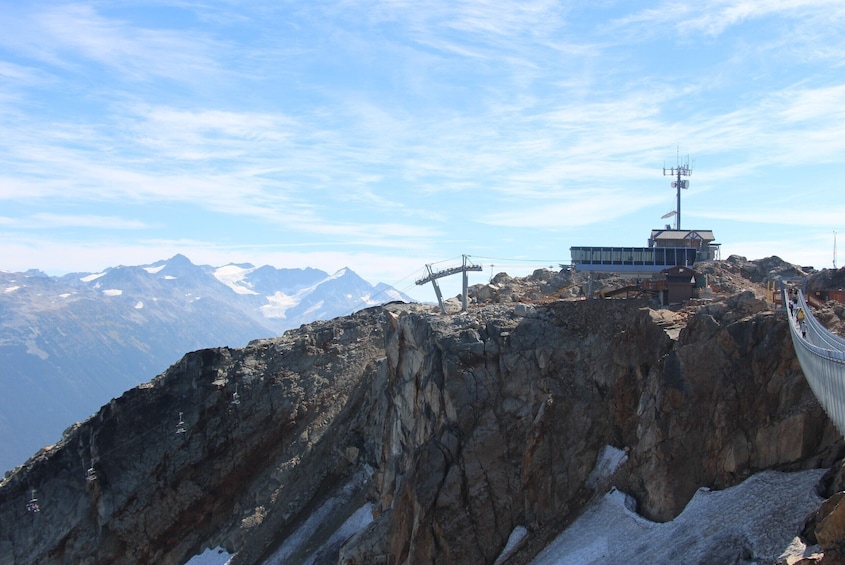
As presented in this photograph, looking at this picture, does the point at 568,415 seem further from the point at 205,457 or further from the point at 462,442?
the point at 205,457

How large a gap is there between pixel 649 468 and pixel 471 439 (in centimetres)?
1395

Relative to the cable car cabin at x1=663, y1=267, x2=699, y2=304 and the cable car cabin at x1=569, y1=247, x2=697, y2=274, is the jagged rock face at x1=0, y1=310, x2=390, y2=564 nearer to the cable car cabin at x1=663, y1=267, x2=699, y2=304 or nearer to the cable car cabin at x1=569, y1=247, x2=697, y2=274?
the cable car cabin at x1=569, y1=247, x2=697, y2=274

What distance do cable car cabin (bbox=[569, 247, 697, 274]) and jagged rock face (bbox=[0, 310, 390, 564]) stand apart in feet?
79.3

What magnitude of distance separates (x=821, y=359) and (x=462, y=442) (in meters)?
31.1

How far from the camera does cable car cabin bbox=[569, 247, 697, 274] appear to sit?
8362 centimetres

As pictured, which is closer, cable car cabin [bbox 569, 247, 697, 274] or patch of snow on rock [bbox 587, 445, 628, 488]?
patch of snow on rock [bbox 587, 445, 628, 488]

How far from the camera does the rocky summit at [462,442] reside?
50688 millimetres

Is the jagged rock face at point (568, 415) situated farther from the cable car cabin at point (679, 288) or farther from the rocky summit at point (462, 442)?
the cable car cabin at point (679, 288)

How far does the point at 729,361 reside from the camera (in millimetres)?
53906

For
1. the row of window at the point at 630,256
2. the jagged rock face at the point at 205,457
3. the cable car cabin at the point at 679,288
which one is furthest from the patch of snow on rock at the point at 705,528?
the jagged rock face at the point at 205,457

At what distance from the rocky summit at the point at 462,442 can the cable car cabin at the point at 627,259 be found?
7.49 ft

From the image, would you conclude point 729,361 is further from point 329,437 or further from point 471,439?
point 329,437

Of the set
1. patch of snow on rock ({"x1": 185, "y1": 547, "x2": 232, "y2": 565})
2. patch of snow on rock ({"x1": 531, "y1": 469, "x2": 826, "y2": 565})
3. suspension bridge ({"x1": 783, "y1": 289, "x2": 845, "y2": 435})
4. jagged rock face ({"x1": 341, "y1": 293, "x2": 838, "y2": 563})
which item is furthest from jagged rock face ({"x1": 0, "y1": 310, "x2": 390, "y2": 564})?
suspension bridge ({"x1": 783, "y1": 289, "x2": 845, "y2": 435})

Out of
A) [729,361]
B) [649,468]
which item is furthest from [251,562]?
[729,361]
